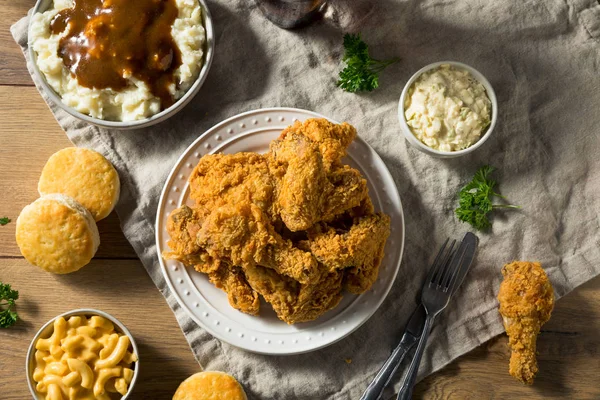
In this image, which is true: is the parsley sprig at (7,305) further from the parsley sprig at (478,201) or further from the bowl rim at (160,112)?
the parsley sprig at (478,201)

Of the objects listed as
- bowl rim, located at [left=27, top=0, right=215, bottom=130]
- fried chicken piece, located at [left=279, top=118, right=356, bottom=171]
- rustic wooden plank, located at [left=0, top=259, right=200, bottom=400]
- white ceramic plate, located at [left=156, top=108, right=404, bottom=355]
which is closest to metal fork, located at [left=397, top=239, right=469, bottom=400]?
white ceramic plate, located at [left=156, top=108, right=404, bottom=355]

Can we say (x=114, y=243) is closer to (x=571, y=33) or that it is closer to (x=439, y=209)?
(x=439, y=209)

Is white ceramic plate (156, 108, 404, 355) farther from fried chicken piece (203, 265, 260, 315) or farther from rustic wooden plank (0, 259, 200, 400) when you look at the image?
rustic wooden plank (0, 259, 200, 400)

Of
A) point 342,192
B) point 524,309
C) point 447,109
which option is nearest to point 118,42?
point 342,192

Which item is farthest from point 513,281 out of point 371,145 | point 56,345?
point 56,345

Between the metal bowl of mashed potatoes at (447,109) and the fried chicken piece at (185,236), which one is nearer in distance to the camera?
the fried chicken piece at (185,236)

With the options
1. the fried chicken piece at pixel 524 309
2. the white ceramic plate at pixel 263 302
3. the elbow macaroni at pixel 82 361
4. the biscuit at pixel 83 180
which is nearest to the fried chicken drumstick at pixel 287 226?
the white ceramic plate at pixel 263 302
